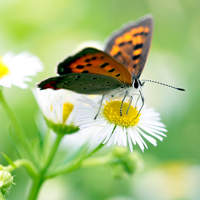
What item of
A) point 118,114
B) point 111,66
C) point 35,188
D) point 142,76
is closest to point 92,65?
point 111,66

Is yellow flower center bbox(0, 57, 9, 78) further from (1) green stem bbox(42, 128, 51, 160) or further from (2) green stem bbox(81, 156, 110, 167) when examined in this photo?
(2) green stem bbox(81, 156, 110, 167)

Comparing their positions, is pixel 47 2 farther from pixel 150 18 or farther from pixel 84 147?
pixel 84 147

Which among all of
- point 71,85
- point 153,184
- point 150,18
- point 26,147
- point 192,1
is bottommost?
point 153,184

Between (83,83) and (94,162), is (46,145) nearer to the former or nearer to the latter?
(94,162)

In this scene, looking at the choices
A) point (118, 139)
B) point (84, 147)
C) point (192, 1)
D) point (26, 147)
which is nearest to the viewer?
point (118, 139)

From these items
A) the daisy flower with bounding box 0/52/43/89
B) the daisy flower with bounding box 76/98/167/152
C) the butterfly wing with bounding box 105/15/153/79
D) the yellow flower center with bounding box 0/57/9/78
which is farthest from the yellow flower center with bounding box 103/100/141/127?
the yellow flower center with bounding box 0/57/9/78

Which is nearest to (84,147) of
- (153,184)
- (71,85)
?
(71,85)

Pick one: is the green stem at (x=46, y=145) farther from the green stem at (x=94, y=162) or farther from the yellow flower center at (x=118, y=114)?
the yellow flower center at (x=118, y=114)
